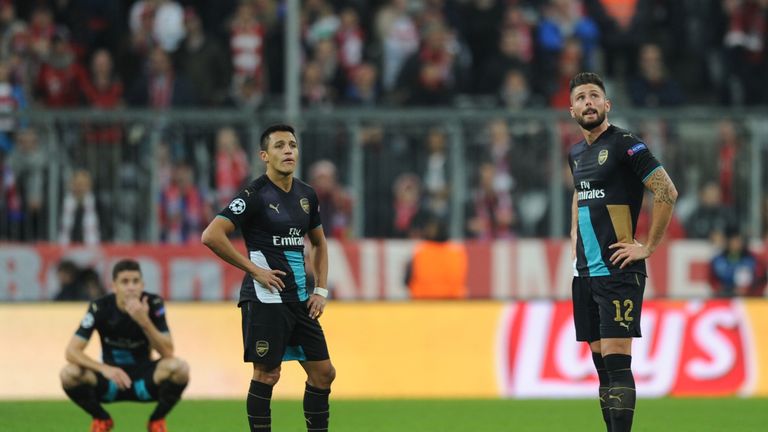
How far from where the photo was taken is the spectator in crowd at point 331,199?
17.0m

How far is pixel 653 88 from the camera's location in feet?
60.6

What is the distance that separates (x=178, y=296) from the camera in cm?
1700

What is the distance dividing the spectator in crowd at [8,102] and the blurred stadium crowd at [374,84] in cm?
2

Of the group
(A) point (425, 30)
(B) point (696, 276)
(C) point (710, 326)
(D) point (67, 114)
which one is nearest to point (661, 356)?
(C) point (710, 326)

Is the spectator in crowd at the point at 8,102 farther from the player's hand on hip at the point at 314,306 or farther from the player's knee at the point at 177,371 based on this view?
the player's hand on hip at the point at 314,306

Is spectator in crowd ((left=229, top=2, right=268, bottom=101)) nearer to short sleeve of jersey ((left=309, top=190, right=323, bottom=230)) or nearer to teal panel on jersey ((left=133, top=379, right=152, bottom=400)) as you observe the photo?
teal panel on jersey ((left=133, top=379, right=152, bottom=400))

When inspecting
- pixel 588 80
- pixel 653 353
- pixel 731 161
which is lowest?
pixel 653 353

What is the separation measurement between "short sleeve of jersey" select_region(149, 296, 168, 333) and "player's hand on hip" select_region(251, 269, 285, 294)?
2.15m

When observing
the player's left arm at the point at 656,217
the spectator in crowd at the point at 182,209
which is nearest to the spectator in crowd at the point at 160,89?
the spectator in crowd at the point at 182,209

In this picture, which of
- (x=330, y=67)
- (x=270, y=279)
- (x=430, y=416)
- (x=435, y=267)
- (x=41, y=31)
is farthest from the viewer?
(x=41, y=31)

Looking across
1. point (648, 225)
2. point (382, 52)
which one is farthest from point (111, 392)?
point (382, 52)

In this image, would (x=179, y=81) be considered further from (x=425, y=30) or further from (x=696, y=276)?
(x=696, y=276)

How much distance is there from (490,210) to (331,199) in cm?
184

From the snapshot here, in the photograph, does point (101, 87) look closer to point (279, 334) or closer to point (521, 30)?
point (521, 30)
